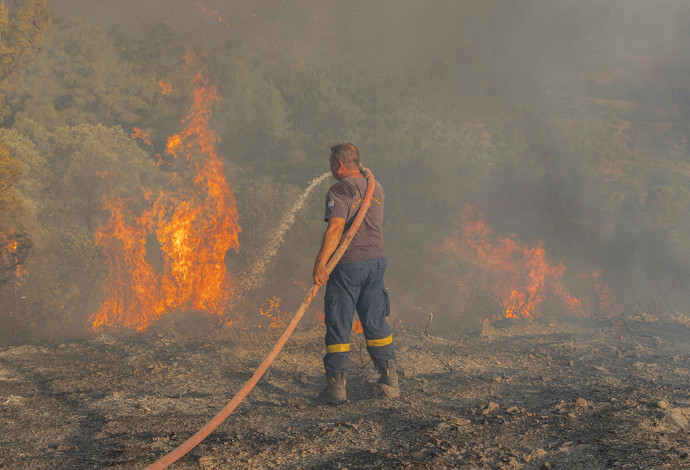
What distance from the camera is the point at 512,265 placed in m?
14.2

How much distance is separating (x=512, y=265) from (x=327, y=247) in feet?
36.2

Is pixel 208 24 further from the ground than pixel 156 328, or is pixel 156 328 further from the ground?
pixel 208 24

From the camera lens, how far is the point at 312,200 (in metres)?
14.0

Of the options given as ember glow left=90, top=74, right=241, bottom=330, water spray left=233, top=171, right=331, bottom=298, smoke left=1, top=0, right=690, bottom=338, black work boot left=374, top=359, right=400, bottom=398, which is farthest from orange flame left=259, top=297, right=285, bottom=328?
black work boot left=374, top=359, right=400, bottom=398

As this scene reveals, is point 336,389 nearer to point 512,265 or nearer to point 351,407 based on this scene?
point 351,407

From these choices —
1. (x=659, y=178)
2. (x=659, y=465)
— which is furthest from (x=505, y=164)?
(x=659, y=465)

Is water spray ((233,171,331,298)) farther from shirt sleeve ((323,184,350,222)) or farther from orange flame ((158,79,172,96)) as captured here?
shirt sleeve ((323,184,350,222))

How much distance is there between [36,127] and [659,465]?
12886mm

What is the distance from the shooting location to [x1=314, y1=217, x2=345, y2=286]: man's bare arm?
4215 mm

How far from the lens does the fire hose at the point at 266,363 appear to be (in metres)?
2.99

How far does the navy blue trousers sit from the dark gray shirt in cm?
8

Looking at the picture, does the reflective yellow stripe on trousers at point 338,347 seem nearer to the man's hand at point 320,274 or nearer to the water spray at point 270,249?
the man's hand at point 320,274

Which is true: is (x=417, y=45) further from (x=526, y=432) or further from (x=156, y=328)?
(x=526, y=432)

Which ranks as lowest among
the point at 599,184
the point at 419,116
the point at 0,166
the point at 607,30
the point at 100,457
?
the point at 100,457
